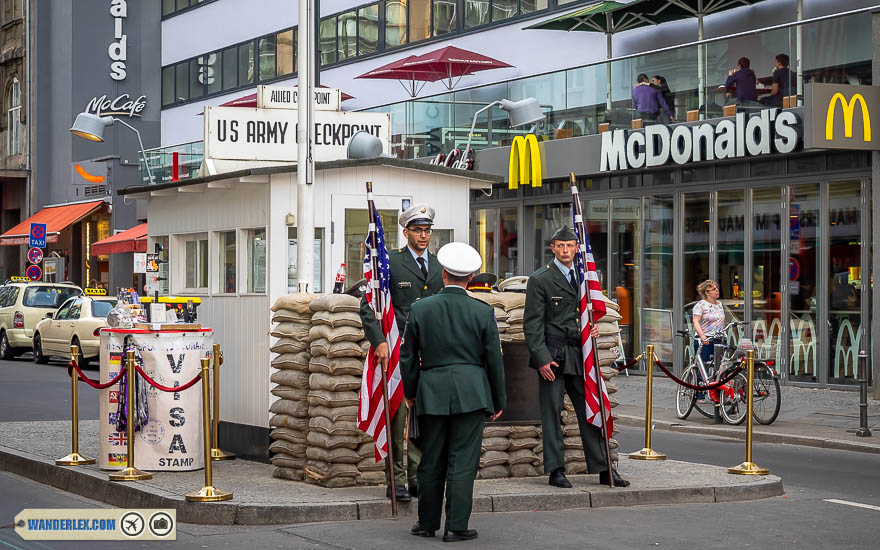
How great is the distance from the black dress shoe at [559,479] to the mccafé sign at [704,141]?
36.4 ft

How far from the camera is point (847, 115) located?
60.5 feet

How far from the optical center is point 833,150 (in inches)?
774

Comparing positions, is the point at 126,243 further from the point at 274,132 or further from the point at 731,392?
the point at 274,132

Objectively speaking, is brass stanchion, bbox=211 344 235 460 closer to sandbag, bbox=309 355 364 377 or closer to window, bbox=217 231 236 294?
window, bbox=217 231 236 294

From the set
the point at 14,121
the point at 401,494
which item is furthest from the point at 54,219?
the point at 401,494

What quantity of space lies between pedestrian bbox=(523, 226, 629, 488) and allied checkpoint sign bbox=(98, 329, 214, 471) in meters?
2.93

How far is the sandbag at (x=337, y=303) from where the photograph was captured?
1015cm

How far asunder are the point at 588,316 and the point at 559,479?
1310 mm

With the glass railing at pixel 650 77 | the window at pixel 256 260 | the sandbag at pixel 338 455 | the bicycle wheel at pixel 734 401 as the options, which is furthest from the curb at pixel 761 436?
the glass railing at pixel 650 77

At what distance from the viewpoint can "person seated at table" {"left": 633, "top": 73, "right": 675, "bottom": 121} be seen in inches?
894

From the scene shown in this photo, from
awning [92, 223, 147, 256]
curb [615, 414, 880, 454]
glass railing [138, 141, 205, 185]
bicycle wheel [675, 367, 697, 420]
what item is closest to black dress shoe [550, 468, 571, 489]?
curb [615, 414, 880, 454]

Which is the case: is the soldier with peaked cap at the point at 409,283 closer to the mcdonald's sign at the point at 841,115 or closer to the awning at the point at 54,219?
the mcdonald's sign at the point at 841,115

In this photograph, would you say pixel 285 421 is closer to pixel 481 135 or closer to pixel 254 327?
pixel 254 327

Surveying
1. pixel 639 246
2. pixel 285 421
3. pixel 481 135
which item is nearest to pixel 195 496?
pixel 285 421
